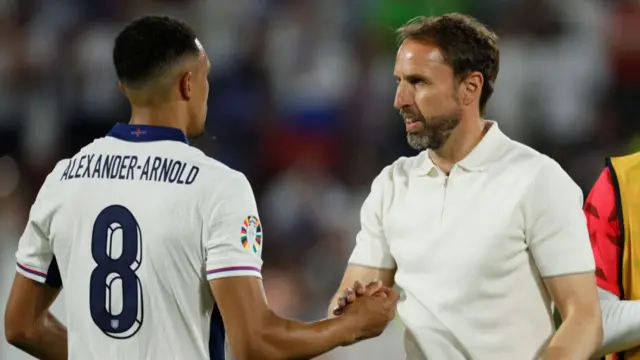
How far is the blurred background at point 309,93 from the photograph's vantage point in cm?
577

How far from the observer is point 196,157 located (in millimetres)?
2543

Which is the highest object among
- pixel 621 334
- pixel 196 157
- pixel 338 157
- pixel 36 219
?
pixel 196 157

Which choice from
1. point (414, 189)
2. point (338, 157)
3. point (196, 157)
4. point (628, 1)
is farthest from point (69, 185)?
point (628, 1)

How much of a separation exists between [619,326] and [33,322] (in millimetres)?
1491

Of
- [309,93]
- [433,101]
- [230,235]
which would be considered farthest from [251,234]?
[309,93]

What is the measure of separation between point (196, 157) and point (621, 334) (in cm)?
115

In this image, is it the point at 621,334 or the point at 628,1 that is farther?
the point at 628,1

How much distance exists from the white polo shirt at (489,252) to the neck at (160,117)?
660 mm

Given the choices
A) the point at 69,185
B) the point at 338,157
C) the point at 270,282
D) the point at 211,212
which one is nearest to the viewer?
the point at 211,212

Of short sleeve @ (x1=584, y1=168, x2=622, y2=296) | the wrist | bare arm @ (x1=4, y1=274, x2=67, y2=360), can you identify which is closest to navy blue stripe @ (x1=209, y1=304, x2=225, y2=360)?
the wrist

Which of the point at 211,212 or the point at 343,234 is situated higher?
the point at 211,212

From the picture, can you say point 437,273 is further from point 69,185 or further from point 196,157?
point 69,185

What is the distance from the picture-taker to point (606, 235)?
2.84 m

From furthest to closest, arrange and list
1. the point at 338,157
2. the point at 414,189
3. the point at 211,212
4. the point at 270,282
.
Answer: the point at 338,157 → the point at 270,282 → the point at 414,189 → the point at 211,212
